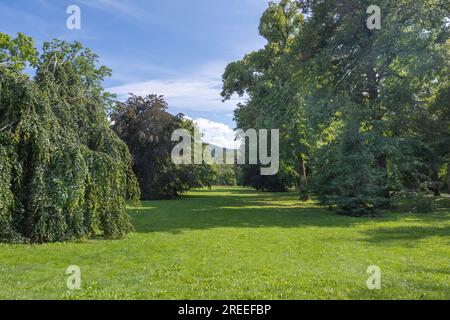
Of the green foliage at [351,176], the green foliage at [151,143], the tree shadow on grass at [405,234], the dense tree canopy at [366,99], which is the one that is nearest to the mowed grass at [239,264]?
the tree shadow on grass at [405,234]

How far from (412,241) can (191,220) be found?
27.1 ft

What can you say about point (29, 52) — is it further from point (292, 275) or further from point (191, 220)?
point (292, 275)

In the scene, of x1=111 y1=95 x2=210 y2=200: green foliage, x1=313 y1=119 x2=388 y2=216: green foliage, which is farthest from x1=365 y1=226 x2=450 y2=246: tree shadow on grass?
x1=111 y1=95 x2=210 y2=200: green foliage

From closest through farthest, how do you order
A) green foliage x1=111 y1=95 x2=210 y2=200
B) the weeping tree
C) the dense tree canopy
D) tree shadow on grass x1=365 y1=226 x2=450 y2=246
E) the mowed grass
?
1. the mowed grass
2. the weeping tree
3. tree shadow on grass x1=365 y1=226 x2=450 y2=246
4. the dense tree canopy
5. green foliage x1=111 y1=95 x2=210 y2=200

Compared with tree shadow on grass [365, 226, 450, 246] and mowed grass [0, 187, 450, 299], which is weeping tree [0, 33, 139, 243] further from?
tree shadow on grass [365, 226, 450, 246]

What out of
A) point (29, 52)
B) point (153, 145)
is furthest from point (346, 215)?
point (29, 52)

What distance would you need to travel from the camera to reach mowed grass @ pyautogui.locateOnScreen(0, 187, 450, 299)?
5.23 meters

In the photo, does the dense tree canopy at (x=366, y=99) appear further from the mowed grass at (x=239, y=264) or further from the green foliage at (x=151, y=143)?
the green foliage at (x=151, y=143)

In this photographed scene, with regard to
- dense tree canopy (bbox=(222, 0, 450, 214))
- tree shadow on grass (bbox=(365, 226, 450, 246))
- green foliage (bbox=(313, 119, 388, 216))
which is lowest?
tree shadow on grass (bbox=(365, 226, 450, 246))

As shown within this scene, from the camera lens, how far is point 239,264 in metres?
6.98

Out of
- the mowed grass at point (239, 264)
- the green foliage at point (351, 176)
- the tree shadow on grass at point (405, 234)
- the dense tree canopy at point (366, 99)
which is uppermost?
the dense tree canopy at point (366, 99)

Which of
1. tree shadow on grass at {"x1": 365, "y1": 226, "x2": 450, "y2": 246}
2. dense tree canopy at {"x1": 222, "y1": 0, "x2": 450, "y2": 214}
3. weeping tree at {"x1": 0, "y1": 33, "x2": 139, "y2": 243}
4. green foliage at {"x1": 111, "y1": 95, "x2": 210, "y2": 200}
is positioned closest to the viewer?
weeping tree at {"x1": 0, "y1": 33, "x2": 139, "y2": 243}

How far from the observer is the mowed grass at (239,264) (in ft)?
17.2

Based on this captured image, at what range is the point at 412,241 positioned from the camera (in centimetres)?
966
